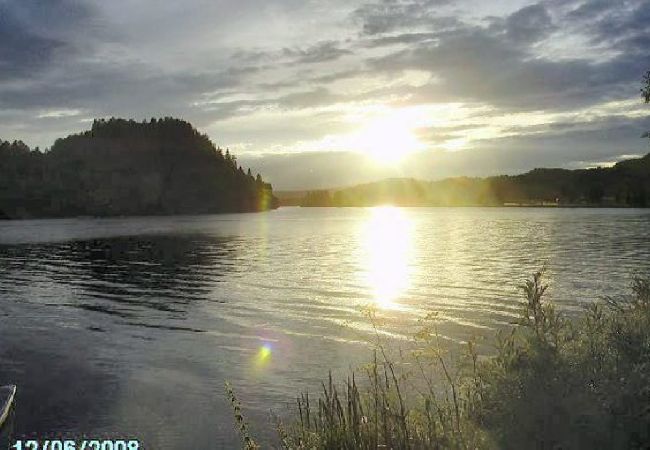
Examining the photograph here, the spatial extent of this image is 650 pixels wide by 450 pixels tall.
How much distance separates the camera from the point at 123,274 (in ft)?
178

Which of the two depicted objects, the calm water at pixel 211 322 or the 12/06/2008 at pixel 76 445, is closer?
the 12/06/2008 at pixel 76 445

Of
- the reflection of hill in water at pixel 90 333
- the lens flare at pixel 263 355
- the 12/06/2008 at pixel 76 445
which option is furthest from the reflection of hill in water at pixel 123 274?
the 12/06/2008 at pixel 76 445

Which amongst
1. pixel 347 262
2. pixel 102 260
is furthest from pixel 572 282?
pixel 102 260

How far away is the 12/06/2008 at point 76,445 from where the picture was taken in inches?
541

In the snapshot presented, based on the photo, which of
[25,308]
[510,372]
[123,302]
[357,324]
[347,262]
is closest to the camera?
[510,372]

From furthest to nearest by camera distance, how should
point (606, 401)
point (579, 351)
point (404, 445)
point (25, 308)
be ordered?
point (25, 308), point (579, 351), point (606, 401), point (404, 445)

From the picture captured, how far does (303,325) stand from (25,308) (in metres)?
18.8

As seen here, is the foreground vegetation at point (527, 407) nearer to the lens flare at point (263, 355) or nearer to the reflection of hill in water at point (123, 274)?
the lens flare at point (263, 355)

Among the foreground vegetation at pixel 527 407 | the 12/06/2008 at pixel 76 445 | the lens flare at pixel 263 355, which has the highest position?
the foreground vegetation at pixel 527 407

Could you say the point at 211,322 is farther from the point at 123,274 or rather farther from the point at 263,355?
the point at 123,274

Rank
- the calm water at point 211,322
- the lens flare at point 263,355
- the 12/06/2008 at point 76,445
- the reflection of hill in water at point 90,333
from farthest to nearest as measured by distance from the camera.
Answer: the lens flare at point 263,355
the calm water at point 211,322
the reflection of hill in water at point 90,333
the 12/06/2008 at point 76,445

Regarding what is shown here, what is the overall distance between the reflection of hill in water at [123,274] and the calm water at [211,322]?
0.21 meters

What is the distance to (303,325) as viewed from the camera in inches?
1133

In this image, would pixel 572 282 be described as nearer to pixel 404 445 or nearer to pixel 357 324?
pixel 357 324
